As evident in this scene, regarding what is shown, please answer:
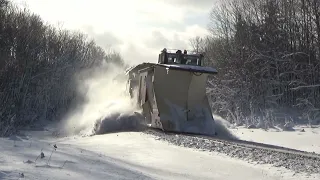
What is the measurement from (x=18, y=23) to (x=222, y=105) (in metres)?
19.5

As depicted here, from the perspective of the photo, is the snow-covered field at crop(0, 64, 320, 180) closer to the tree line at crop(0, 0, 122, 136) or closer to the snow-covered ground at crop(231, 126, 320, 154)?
the snow-covered ground at crop(231, 126, 320, 154)

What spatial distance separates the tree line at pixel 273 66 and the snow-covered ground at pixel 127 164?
17.8m

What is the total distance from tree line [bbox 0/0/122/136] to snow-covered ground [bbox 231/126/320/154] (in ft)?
45.4

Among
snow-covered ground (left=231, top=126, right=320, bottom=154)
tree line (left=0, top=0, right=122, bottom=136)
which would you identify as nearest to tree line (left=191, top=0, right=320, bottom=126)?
snow-covered ground (left=231, top=126, right=320, bottom=154)

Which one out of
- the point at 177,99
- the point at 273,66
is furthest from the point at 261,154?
the point at 273,66

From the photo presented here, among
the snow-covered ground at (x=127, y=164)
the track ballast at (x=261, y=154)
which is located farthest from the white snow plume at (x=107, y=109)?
the snow-covered ground at (x=127, y=164)

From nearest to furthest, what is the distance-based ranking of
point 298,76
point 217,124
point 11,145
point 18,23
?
point 11,145, point 217,124, point 298,76, point 18,23

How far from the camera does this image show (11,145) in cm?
886

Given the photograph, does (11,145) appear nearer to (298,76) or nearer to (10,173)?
(10,173)

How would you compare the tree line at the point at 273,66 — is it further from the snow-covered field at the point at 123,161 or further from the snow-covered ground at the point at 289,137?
the snow-covered field at the point at 123,161

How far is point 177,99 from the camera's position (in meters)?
17.6

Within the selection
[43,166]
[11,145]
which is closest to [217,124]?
[11,145]

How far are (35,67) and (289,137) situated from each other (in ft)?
91.4

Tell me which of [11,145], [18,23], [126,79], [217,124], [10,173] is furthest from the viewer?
[18,23]
